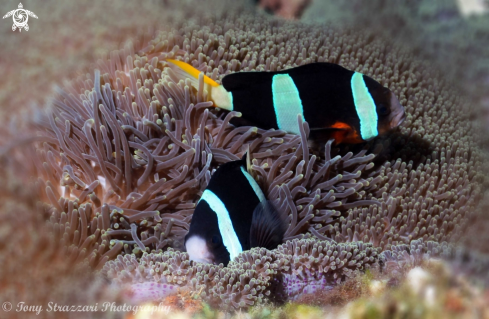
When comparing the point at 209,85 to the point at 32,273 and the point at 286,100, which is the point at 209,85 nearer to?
the point at 286,100

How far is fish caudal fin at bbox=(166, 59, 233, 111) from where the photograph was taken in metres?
1.43

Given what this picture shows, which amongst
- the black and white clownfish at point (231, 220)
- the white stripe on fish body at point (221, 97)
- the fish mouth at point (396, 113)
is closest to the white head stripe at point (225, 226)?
the black and white clownfish at point (231, 220)

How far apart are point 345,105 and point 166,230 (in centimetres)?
86

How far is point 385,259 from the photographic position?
3.85 ft

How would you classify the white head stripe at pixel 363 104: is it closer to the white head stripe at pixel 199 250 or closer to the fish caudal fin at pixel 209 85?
the fish caudal fin at pixel 209 85

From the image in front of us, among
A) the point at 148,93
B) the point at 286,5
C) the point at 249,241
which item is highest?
the point at 286,5

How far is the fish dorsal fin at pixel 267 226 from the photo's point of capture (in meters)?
1.20

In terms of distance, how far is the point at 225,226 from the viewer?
45.9 inches

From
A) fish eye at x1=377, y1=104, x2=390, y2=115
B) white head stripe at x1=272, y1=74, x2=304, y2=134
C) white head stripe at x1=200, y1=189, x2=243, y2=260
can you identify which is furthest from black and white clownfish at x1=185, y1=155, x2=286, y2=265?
fish eye at x1=377, y1=104, x2=390, y2=115

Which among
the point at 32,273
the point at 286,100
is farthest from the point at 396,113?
the point at 32,273

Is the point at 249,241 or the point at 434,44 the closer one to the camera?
the point at 249,241

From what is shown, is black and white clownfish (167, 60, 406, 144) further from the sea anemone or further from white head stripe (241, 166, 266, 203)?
white head stripe (241, 166, 266, 203)

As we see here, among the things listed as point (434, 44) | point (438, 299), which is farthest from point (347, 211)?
point (434, 44)

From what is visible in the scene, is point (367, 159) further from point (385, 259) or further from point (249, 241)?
point (249, 241)
